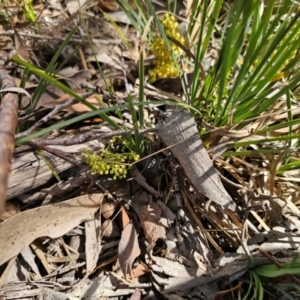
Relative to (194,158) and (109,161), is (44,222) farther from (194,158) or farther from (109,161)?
(194,158)

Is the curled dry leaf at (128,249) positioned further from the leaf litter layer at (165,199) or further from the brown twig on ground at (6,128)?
the brown twig on ground at (6,128)

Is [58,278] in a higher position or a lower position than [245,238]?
higher

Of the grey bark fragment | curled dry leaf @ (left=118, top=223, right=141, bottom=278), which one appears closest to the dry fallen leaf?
curled dry leaf @ (left=118, top=223, right=141, bottom=278)

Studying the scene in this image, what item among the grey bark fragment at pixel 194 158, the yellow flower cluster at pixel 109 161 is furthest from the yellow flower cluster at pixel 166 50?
the yellow flower cluster at pixel 109 161

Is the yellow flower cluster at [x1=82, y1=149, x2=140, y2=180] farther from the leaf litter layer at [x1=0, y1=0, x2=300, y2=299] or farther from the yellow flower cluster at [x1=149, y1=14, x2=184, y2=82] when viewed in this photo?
the yellow flower cluster at [x1=149, y1=14, x2=184, y2=82]

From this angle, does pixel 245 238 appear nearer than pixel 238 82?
No

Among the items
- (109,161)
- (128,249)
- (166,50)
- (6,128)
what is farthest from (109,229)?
(166,50)

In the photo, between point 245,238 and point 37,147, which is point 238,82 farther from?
point 37,147

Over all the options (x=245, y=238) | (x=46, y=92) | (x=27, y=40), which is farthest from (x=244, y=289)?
(x=27, y=40)
